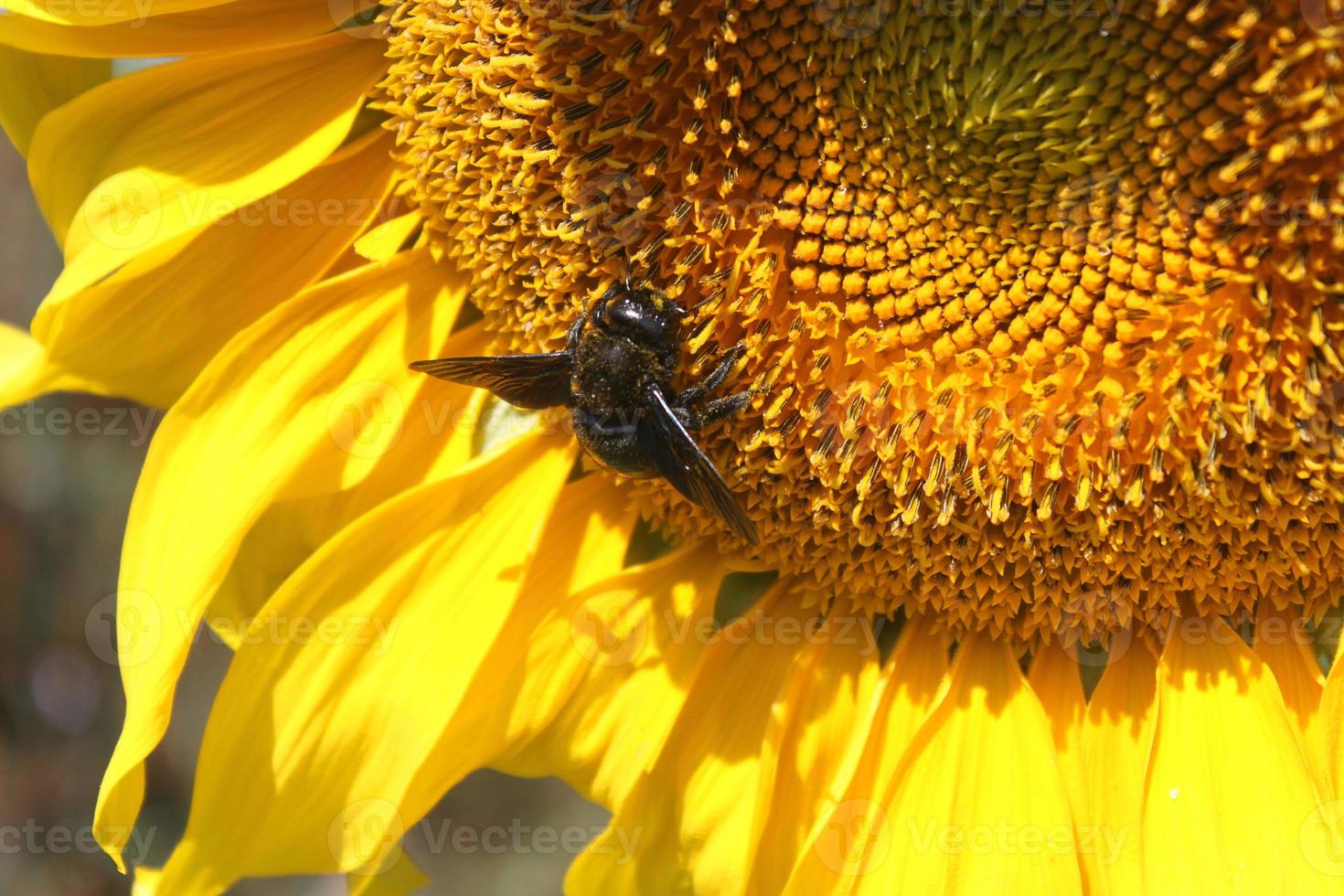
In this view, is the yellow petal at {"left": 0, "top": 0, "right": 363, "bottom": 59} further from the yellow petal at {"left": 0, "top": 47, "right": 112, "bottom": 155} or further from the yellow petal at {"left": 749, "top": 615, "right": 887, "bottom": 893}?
the yellow petal at {"left": 749, "top": 615, "right": 887, "bottom": 893}

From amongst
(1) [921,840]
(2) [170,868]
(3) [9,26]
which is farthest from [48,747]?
(1) [921,840]

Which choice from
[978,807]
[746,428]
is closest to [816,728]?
[978,807]

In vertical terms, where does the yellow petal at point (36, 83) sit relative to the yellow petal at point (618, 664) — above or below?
above

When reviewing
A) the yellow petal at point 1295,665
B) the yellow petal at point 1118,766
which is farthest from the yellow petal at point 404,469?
the yellow petal at point 1295,665

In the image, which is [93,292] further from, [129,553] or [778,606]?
[778,606]

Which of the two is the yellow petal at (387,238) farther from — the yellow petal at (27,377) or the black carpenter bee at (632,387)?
the yellow petal at (27,377)
